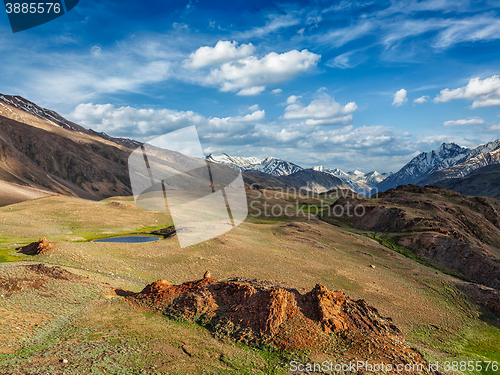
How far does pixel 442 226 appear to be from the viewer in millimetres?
62750

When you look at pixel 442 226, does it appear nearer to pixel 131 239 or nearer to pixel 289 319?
A: pixel 289 319

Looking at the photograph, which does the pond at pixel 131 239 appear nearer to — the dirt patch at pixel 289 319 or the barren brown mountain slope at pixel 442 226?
the dirt patch at pixel 289 319

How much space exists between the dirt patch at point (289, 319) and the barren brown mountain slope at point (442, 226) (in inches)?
1506

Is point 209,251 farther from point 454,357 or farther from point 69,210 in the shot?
point 69,210

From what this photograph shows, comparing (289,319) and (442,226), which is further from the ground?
(289,319)

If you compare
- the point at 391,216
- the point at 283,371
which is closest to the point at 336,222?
the point at 391,216

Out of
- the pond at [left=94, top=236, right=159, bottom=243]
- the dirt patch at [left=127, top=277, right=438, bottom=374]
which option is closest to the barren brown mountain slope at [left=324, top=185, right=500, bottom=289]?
the dirt patch at [left=127, top=277, right=438, bottom=374]

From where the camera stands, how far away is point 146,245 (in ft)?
123

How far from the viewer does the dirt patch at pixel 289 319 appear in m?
15.9

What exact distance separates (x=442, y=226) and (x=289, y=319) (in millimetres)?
59166

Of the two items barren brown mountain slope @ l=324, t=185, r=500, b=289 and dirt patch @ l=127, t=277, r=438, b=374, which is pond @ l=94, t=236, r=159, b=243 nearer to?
dirt patch @ l=127, t=277, r=438, b=374

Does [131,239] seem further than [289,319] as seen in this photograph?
Yes

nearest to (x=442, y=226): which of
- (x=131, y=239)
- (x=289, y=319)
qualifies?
(x=289, y=319)

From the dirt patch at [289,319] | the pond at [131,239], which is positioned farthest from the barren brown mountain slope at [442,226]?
the pond at [131,239]
